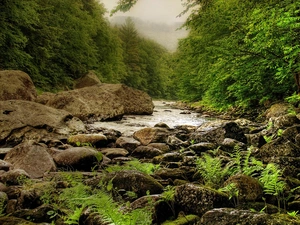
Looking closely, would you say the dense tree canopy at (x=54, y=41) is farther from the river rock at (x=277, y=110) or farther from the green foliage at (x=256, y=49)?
the river rock at (x=277, y=110)

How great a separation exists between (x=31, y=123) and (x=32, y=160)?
3.52 meters

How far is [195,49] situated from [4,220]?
Answer: 1754cm

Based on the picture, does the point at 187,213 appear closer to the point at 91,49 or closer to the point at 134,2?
the point at 134,2

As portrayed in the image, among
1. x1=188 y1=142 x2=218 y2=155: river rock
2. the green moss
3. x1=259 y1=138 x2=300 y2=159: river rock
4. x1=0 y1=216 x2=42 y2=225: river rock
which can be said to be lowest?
the green moss

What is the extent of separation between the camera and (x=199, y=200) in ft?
8.96

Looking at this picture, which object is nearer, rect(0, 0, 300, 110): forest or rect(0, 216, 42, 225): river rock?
rect(0, 216, 42, 225): river rock

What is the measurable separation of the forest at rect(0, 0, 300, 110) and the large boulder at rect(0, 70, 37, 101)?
3854mm

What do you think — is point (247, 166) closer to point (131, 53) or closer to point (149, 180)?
point (149, 180)

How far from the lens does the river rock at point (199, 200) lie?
8.86 ft

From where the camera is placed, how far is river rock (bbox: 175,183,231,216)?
270 centimetres

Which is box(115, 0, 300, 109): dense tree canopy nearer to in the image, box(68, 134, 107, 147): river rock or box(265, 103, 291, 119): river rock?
box(265, 103, 291, 119): river rock

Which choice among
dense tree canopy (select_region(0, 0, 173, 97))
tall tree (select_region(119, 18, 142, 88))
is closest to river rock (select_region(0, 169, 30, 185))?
dense tree canopy (select_region(0, 0, 173, 97))

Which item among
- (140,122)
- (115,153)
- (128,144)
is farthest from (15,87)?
(115,153)

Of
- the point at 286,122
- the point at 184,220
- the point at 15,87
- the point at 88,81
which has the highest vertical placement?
the point at 88,81
